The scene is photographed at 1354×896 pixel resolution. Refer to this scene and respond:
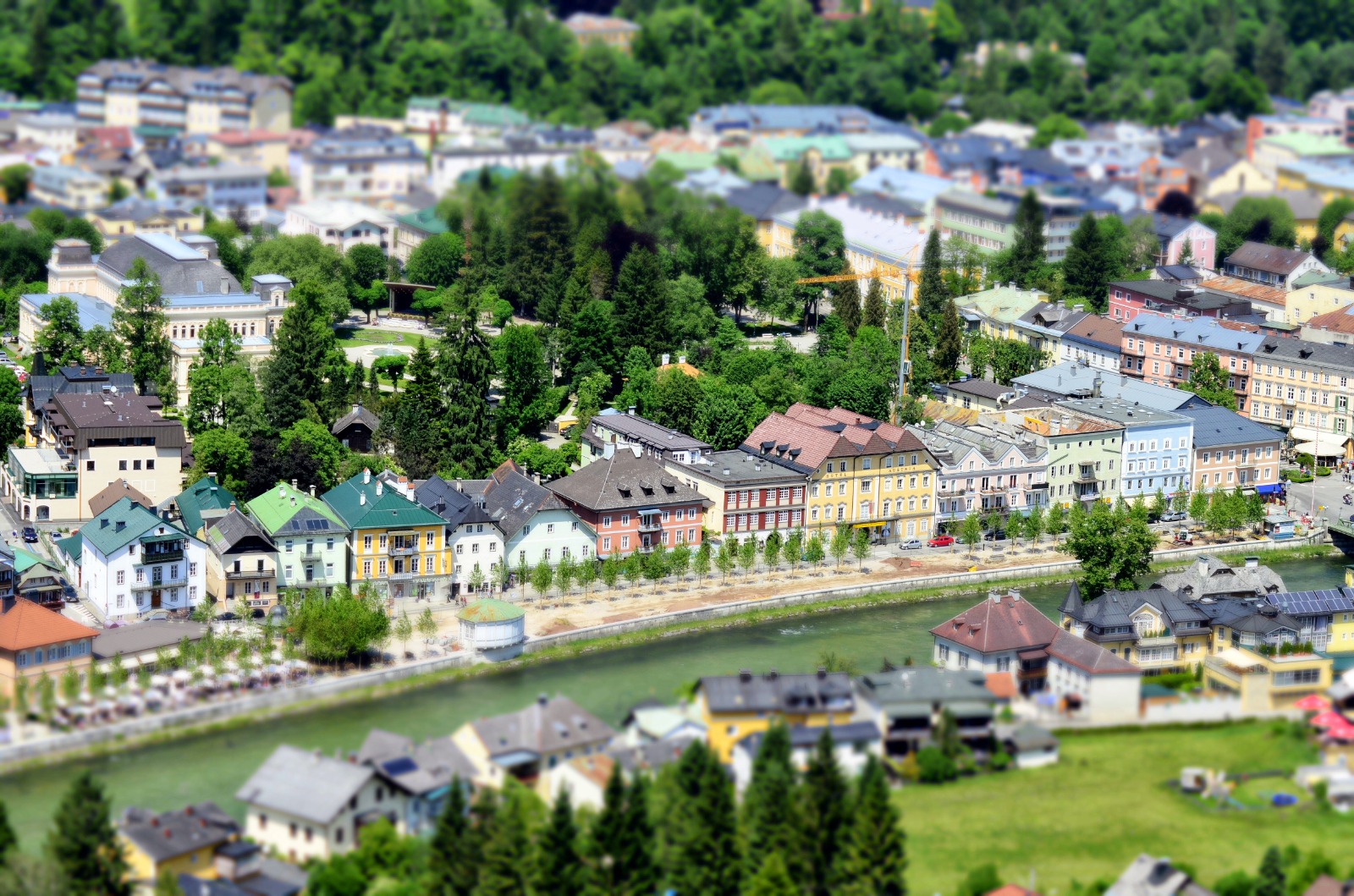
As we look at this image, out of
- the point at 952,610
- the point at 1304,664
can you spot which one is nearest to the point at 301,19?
the point at 952,610

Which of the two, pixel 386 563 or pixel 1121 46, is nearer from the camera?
pixel 386 563

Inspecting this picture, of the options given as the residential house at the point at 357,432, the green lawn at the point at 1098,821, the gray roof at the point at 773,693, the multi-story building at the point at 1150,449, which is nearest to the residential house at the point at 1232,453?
the multi-story building at the point at 1150,449

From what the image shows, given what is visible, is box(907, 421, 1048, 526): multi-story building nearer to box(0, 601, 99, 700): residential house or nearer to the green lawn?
the green lawn

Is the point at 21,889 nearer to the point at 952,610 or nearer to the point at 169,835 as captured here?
the point at 169,835

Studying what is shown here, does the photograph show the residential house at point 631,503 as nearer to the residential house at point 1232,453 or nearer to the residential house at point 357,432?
the residential house at point 357,432

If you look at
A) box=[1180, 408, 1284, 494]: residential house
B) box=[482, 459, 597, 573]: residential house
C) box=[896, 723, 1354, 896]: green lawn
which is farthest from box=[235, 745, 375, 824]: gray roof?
box=[1180, 408, 1284, 494]: residential house

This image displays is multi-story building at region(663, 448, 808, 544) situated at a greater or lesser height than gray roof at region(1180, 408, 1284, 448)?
lesser
